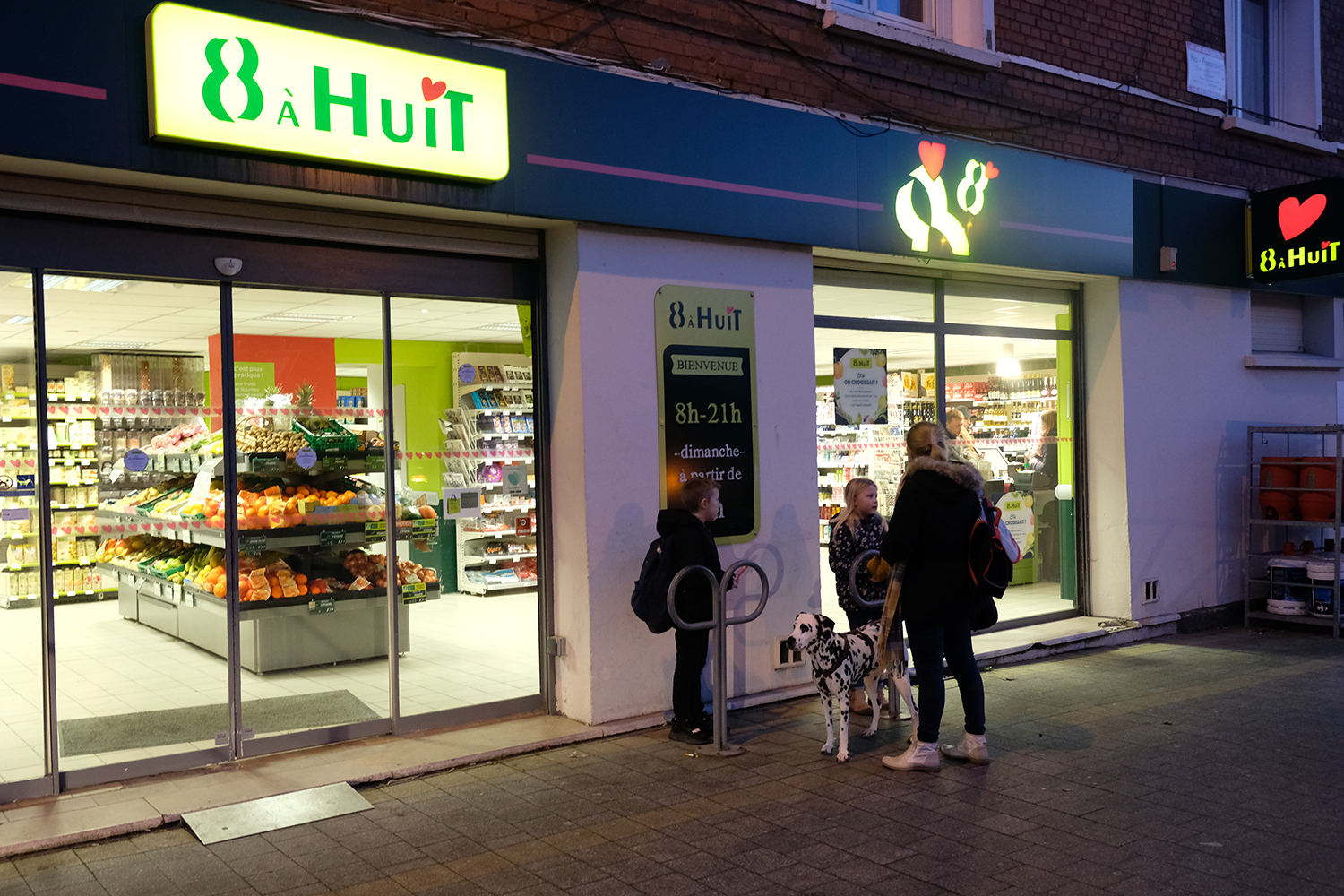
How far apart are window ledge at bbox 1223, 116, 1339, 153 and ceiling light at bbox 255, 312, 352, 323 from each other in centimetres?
861

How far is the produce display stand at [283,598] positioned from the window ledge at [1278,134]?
8530 mm

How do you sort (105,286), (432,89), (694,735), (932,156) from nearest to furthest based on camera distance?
1. (105,286)
2. (432,89)
3. (694,735)
4. (932,156)

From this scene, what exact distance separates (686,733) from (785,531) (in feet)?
5.59

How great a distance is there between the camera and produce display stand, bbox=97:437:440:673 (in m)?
6.05

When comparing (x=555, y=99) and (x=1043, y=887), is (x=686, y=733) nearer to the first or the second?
(x=1043, y=887)

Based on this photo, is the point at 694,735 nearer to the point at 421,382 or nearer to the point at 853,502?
the point at 853,502

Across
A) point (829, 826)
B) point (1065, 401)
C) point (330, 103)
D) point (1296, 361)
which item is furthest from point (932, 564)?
point (1296, 361)

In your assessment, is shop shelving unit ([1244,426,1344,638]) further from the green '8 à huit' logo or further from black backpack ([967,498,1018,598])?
the green '8 à huit' logo

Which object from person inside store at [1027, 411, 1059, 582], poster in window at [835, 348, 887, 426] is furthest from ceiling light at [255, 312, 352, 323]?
person inside store at [1027, 411, 1059, 582]

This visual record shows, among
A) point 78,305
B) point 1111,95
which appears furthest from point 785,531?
point 1111,95

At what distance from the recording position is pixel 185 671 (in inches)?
241

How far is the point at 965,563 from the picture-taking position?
558 cm

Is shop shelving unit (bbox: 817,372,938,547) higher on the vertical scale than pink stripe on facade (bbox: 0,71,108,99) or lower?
lower

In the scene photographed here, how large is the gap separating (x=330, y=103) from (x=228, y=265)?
1.03m
